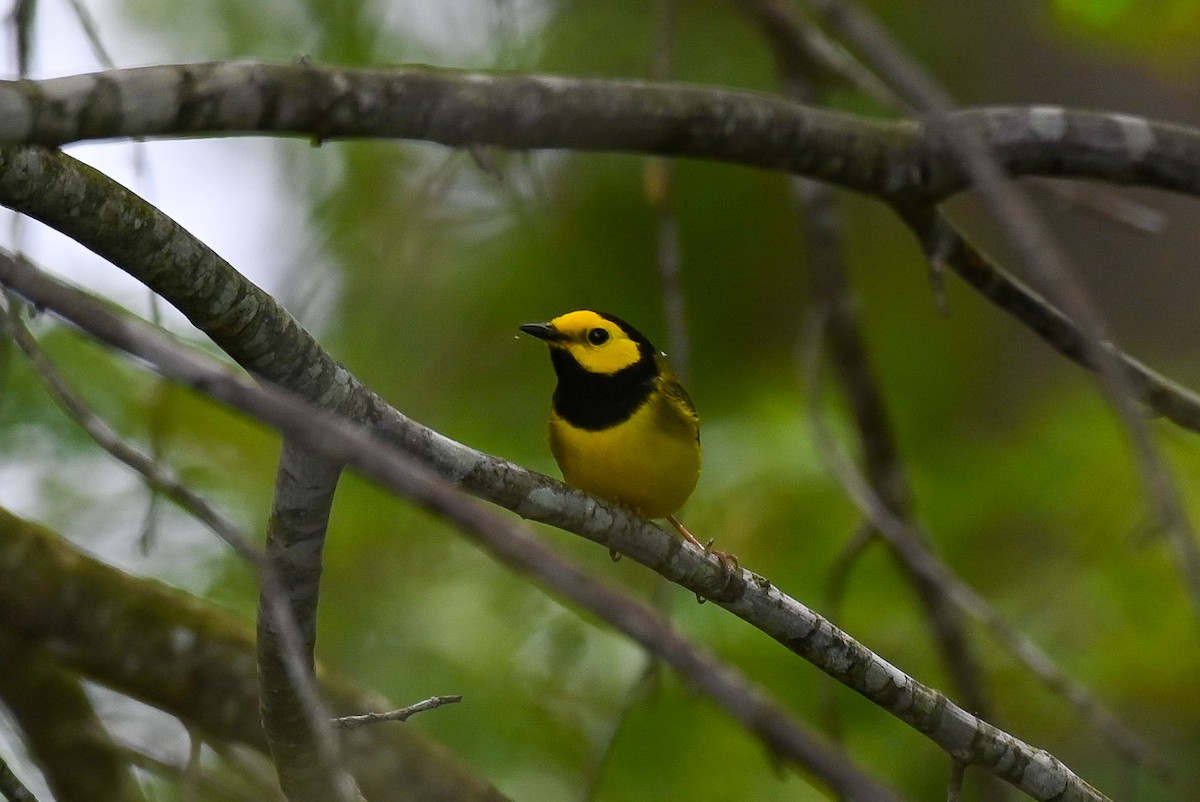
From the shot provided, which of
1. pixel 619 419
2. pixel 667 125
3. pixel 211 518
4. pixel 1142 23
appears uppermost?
pixel 1142 23

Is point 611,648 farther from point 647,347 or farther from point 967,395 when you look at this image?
point 967,395

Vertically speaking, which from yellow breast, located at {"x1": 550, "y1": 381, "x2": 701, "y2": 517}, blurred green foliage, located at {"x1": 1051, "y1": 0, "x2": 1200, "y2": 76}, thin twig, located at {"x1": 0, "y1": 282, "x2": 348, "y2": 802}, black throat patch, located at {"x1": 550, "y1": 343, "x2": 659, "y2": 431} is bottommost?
thin twig, located at {"x1": 0, "y1": 282, "x2": 348, "y2": 802}

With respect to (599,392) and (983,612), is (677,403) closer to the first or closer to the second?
→ (599,392)

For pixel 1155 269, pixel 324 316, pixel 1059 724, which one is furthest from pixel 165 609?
pixel 1155 269

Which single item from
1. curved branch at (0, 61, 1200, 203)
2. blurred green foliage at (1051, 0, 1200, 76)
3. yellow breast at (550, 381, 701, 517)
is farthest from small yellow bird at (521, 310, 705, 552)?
blurred green foliage at (1051, 0, 1200, 76)

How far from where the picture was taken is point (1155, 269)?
7289 mm

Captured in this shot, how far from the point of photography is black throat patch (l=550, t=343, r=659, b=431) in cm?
386

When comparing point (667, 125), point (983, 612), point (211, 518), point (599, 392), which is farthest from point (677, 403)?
point (211, 518)

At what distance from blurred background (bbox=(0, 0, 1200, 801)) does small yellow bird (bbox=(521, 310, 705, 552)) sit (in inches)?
19.9

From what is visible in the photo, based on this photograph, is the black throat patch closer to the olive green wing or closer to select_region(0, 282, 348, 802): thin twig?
the olive green wing

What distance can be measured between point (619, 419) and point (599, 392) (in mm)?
190

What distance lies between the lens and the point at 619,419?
3.81m

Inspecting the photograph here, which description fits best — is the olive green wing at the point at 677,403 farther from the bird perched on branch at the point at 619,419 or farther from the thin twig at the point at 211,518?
the thin twig at the point at 211,518

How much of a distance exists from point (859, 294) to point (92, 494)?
4286 mm
